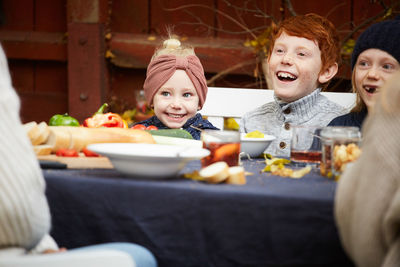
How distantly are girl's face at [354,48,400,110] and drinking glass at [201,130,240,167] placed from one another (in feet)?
3.02

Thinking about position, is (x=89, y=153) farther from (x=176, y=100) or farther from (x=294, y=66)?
(x=294, y=66)

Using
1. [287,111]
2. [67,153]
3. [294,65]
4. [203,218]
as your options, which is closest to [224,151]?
[203,218]

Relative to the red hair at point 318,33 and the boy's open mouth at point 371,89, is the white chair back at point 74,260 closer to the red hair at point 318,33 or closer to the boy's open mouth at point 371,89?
the boy's open mouth at point 371,89

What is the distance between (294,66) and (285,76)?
0.07 m

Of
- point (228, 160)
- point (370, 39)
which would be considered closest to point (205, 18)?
point (370, 39)

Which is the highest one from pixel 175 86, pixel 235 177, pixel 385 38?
pixel 385 38

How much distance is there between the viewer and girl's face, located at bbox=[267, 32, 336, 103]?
2.75m

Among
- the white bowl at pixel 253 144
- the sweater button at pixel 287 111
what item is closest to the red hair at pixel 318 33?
the sweater button at pixel 287 111

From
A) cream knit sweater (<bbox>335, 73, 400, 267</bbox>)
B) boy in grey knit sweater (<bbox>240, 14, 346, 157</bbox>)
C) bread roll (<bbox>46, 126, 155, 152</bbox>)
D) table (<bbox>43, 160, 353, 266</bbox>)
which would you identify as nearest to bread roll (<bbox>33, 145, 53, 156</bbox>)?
bread roll (<bbox>46, 126, 155, 152</bbox>)

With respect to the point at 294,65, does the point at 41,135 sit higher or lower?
lower

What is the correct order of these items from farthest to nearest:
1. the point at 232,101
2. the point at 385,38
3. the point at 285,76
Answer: the point at 232,101 → the point at 285,76 → the point at 385,38

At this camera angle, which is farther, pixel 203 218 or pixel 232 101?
pixel 232 101

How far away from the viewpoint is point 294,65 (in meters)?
2.75

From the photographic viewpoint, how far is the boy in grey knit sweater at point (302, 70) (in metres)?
2.75
